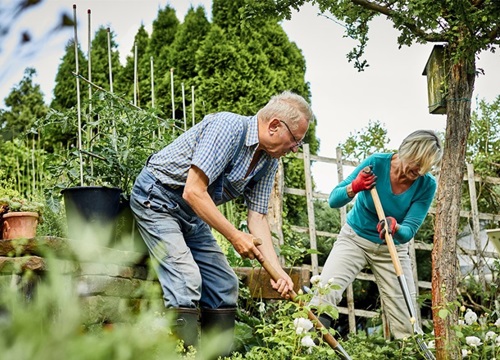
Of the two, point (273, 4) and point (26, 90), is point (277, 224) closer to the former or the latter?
point (273, 4)

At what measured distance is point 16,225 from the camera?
2.98 metres

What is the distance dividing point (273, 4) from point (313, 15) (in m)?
0.25

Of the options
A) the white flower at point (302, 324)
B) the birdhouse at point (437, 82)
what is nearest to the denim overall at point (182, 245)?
the white flower at point (302, 324)

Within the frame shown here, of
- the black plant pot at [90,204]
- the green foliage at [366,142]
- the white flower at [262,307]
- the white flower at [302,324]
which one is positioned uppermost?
the green foliage at [366,142]

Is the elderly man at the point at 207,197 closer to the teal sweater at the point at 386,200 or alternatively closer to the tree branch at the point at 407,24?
the teal sweater at the point at 386,200

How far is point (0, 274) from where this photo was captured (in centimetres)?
240

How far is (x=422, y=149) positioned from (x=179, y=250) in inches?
54.6

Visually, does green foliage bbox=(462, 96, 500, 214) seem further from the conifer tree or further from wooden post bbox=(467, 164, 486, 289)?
the conifer tree

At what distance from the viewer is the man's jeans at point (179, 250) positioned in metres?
2.68

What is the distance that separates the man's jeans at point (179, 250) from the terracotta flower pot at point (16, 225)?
0.46 m

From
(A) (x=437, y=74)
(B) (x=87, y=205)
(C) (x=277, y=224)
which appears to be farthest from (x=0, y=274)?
(C) (x=277, y=224)

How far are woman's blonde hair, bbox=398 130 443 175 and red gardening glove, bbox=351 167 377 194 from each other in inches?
7.1

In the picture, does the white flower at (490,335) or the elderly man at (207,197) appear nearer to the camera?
the elderly man at (207,197)

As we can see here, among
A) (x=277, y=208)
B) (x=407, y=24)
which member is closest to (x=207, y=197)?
(x=407, y=24)
